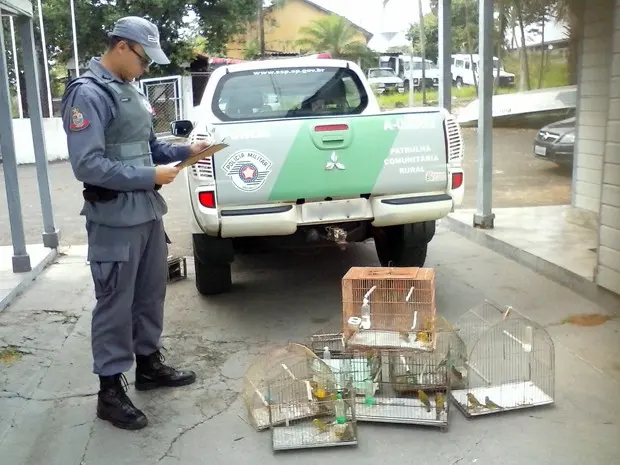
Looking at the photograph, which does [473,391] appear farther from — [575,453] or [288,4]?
[288,4]

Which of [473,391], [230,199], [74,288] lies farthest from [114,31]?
[74,288]

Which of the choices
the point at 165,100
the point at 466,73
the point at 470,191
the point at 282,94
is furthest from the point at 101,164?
the point at 165,100

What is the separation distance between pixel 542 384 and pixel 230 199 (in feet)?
7.52

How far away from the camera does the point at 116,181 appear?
11.2ft

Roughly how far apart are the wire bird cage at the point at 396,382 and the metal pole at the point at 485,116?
418 cm

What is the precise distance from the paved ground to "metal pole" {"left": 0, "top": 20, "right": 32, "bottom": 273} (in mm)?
1808

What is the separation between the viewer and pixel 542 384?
156 inches

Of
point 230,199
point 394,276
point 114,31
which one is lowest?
point 394,276

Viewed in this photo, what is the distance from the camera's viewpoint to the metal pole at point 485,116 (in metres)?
7.42

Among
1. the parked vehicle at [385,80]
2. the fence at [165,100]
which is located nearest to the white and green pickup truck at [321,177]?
the fence at [165,100]

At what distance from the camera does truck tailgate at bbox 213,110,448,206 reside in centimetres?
465

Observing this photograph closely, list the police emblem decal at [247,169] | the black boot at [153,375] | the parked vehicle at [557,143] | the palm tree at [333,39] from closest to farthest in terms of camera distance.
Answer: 1. the black boot at [153,375]
2. the police emblem decal at [247,169]
3. the parked vehicle at [557,143]
4. the palm tree at [333,39]

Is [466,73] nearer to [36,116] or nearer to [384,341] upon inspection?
[36,116]

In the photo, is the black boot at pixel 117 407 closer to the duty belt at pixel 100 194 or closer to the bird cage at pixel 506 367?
the duty belt at pixel 100 194
